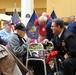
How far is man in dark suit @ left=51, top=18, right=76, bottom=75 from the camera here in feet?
11.4

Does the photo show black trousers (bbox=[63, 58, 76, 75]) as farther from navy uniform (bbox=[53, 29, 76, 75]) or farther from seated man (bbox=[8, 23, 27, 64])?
seated man (bbox=[8, 23, 27, 64])

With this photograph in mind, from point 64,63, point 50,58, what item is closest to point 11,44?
point 50,58

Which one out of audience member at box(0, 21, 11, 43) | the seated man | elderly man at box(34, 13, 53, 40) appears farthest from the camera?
audience member at box(0, 21, 11, 43)

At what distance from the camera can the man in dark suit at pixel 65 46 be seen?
3.48 metres

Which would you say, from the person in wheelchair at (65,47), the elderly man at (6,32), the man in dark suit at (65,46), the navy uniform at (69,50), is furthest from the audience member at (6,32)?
the navy uniform at (69,50)

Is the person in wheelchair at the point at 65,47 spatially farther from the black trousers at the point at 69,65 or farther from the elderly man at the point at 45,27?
the elderly man at the point at 45,27

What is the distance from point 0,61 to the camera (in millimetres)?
1989

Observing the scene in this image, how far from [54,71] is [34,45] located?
26.1 inches

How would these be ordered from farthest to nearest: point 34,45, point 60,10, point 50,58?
1. point 60,10
2. point 34,45
3. point 50,58

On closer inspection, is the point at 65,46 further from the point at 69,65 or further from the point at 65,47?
the point at 69,65

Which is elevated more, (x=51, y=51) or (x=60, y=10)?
(x=60, y=10)

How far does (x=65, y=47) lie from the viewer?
3.67 m

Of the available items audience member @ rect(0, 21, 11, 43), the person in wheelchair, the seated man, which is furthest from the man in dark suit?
audience member @ rect(0, 21, 11, 43)

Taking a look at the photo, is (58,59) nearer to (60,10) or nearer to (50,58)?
(50,58)
